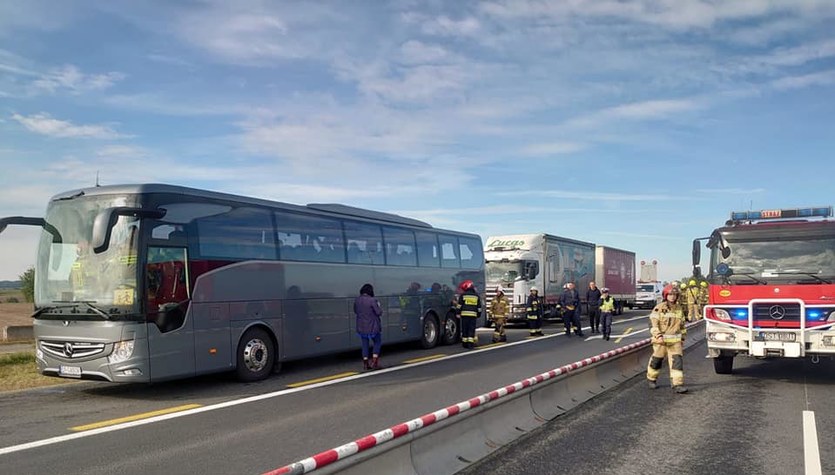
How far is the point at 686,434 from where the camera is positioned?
24.2 feet

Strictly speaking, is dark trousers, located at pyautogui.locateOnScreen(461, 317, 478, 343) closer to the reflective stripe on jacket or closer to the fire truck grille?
the reflective stripe on jacket

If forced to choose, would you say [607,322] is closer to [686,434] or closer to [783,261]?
[783,261]

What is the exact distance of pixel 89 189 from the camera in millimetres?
10125

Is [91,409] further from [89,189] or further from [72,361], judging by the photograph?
[89,189]

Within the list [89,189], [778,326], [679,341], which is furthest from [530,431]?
[89,189]

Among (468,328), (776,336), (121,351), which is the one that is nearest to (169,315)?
(121,351)

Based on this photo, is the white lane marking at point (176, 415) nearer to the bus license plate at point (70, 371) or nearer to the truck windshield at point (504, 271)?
the bus license plate at point (70, 371)

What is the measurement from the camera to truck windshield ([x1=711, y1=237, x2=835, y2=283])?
1070cm

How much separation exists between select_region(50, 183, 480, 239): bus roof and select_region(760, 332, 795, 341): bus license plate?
336 inches

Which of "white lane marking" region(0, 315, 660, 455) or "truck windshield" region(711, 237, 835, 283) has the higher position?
"truck windshield" region(711, 237, 835, 283)

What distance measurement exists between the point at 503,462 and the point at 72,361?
22.5ft

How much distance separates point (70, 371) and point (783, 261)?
1163cm

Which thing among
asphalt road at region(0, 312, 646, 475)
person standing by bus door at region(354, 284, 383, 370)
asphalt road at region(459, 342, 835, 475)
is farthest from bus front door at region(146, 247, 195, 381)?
asphalt road at region(459, 342, 835, 475)

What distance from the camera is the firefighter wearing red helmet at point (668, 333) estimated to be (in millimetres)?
10156
